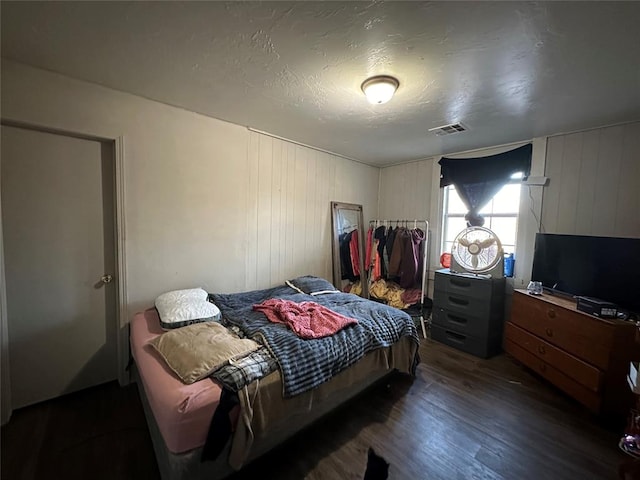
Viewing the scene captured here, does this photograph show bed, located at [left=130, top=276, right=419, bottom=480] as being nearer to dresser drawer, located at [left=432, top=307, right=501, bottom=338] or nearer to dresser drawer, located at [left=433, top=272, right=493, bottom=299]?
dresser drawer, located at [left=432, top=307, right=501, bottom=338]

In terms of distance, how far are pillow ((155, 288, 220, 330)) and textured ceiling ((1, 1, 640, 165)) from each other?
5.39 feet

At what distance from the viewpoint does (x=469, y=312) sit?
9.62 feet

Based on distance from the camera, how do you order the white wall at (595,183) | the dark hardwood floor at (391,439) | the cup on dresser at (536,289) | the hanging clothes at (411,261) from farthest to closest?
the hanging clothes at (411,261) → the cup on dresser at (536,289) → the white wall at (595,183) → the dark hardwood floor at (391,439)

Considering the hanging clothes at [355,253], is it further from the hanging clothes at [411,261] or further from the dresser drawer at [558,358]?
the dresser drawer at [558,358]

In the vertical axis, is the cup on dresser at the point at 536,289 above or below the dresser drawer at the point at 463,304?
above

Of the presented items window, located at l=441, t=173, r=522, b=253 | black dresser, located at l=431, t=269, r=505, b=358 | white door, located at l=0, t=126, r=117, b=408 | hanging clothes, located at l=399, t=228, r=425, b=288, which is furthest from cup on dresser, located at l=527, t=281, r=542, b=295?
white door, located at l=0, t=126, r=117, b=408

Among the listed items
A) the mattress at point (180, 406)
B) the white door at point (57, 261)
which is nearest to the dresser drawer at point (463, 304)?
the mattress at point (180, 406)

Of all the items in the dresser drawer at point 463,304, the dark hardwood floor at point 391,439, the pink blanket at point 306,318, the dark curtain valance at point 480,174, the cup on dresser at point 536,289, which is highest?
the dark curtain valance at point 480,174

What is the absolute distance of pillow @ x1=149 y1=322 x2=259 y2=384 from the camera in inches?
52.6

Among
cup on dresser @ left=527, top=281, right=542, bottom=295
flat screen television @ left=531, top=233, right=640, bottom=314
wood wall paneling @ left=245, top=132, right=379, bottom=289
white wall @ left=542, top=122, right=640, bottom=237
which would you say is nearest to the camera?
flat screen television @ left=531, top=233, right=640, bottom=314

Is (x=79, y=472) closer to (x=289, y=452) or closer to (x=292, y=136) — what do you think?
(x=289, y=452)

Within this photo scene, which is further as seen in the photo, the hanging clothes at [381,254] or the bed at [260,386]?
the hanging clothes at [381,254]

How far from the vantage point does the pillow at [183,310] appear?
1849 mm

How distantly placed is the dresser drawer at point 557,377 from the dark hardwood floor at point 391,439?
0.40 feet
